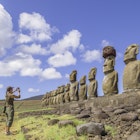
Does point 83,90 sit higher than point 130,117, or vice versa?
point 83,90

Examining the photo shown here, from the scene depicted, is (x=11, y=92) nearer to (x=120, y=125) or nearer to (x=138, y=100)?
(x=138, y=100)

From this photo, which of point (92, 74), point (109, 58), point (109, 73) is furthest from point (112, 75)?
point (92, 74)

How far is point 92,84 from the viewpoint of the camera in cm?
1830

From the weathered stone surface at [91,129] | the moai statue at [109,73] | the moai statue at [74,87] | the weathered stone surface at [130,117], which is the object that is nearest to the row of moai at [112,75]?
the moai statue at [109,73]

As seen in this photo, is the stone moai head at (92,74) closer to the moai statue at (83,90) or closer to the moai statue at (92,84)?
the moai statue at (92,84)

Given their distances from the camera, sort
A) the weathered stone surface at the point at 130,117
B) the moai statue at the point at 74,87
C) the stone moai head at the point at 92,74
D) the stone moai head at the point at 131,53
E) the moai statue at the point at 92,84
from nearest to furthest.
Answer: the weathered stone surface at the point at 130,117
the stone moai head at the point at 131,53
the moai statue at the point at 92,84
the stone moai head at the point at 92,74
the moai statue at the point at 74,87

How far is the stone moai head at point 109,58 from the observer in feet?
48.3

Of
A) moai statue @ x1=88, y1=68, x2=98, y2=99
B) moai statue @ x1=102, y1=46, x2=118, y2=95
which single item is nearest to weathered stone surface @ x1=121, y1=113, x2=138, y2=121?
moai statue @ x1=102, y1=46, x2=118, y2=95

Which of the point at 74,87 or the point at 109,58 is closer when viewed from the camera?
the point at 109,58

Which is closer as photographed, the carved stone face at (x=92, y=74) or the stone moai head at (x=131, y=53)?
the stone moai head at (x=131, y=53)

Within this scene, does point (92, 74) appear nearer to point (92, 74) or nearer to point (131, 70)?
point (92, 74)

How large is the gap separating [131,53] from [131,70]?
763mm

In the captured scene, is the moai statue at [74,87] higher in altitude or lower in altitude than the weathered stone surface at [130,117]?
higher

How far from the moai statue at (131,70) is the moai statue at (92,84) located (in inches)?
221
